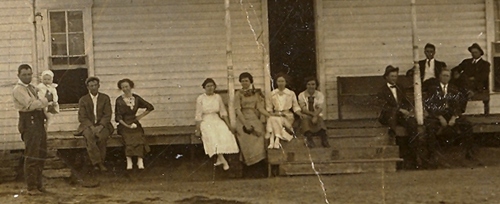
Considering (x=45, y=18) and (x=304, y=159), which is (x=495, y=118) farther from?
(x=45, y=18)

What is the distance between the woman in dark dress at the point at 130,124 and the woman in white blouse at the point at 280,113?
209 centimetres

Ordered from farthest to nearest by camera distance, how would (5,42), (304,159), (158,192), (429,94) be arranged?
(5,42) < (429,94) < (304,159) < (158,192)

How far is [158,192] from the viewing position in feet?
32.9

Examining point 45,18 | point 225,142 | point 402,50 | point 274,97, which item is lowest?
point 225,142

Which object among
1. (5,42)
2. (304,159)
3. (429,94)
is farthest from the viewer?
(5,42)

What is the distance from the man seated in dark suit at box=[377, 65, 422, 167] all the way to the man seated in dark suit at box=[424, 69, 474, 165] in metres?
0.23

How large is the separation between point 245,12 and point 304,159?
3380 mm

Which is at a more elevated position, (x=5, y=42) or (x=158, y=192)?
(x=5, y=42)

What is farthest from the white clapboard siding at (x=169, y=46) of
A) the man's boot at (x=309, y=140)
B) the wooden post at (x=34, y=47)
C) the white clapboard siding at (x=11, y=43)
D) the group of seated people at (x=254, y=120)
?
the man's boot at (x=309, y=140)

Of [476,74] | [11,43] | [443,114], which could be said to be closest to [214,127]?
[443,114]

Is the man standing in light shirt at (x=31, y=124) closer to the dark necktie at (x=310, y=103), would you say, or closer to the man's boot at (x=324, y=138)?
the dark necktie at (x=310, y=103)

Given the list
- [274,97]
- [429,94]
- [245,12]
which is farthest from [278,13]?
[429,94]

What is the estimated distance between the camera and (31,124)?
388 inches

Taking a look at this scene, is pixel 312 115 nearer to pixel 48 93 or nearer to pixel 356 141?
pixel 356 141
